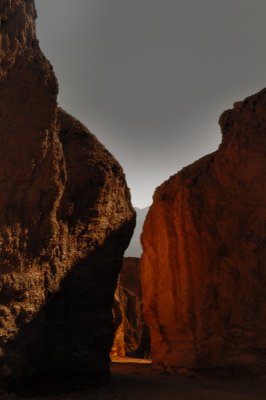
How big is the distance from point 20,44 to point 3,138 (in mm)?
1518

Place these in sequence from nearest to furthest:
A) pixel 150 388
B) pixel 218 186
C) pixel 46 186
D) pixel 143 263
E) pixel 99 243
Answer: pixel 46 186 → pixel 150 388 → pixel 99 243 → pixel 218 186 → pixel 143 263

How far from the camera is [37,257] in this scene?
6.52 meters

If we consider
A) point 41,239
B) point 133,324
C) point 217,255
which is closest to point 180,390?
point 41,239

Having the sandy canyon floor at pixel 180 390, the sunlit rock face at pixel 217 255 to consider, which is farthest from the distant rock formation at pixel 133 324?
the sandy canyon floor at pixel 180 390

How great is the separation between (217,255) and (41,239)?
574cm

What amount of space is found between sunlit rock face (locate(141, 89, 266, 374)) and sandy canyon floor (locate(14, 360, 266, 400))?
594mm

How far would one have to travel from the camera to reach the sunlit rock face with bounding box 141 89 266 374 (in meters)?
9.99

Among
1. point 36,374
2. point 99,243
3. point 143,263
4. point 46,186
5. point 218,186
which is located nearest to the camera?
point 36,374

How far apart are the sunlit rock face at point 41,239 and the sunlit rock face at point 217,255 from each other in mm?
3494

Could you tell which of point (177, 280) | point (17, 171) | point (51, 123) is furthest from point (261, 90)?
point (17, 171)

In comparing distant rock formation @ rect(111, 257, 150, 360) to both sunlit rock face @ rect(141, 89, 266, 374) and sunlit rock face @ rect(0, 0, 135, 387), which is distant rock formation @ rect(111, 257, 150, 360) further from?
sunlit rock face @ rect(0, 0, 135, 387)

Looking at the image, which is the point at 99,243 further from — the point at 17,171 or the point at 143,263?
the point at 143,263

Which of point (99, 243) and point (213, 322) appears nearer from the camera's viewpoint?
point (99, 243)

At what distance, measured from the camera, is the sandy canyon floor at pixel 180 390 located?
6.67m
